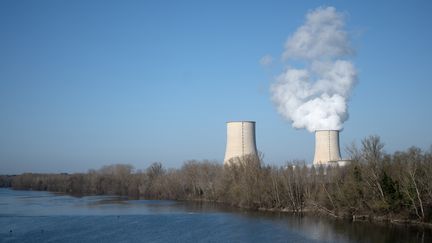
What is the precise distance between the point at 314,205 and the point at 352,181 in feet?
16.1

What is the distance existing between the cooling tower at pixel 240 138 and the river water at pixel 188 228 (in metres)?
4.94

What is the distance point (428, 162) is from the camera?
21594mm

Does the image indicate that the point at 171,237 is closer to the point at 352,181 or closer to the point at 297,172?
the point at 352,181

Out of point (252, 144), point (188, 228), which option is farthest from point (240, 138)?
point (188, 228)

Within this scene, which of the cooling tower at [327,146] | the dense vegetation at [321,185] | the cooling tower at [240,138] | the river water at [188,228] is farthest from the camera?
the cooling tower at [240,138]

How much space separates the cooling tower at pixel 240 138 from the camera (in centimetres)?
3038

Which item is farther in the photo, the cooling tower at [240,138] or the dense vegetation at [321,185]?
the cooling tower at [240,138]

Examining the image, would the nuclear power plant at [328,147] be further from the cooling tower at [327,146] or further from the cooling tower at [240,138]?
the cooling tower at [240,138]

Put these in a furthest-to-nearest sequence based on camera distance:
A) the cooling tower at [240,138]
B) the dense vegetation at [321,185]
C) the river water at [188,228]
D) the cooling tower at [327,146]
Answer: the cooling tower at [240,138] < the cooling tower at [327,146] < the dense vegetation at [321,185] < the river water at [188,228]

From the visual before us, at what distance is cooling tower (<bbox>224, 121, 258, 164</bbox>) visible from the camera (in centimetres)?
3038

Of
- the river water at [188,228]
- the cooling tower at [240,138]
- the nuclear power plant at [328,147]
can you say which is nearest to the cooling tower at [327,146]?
the nuclear power plant at [328,147]

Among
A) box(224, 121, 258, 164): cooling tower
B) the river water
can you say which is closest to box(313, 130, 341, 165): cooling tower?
box(224, 121, 258, 164): cooling tower

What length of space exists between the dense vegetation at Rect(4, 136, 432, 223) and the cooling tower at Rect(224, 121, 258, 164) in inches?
29.4

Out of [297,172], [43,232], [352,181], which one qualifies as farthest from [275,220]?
[43,232]
